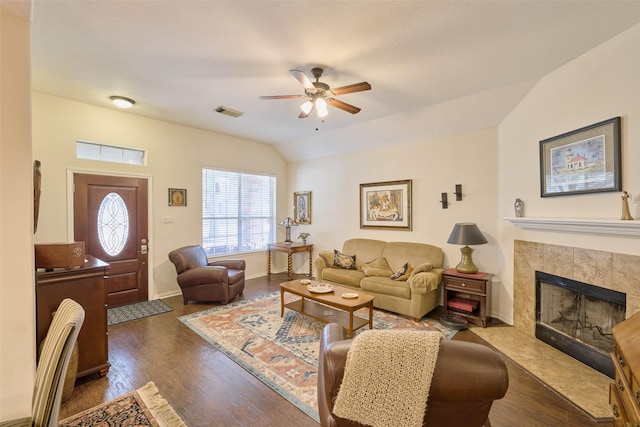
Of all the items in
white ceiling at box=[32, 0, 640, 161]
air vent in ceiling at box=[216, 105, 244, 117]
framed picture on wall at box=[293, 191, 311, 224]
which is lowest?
framed picture on wall at box=[293, 191, 311, 224]

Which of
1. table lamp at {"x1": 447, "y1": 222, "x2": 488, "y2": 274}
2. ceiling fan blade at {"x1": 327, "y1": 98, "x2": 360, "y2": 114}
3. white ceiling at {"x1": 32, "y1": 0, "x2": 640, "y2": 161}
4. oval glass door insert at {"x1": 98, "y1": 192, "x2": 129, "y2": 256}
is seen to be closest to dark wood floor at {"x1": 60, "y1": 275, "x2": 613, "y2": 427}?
table lamp at {"x1": 447, "y1": 222, "x2": 488, "y2": 274}

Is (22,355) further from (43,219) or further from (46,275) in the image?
(43,219)

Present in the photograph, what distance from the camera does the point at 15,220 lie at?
128 cm

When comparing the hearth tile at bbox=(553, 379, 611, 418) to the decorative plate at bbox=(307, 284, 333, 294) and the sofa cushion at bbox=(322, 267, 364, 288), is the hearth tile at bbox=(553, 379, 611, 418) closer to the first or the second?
the decorative plate at bbox=(307, 284, 333, 294)

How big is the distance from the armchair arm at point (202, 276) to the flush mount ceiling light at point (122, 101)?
247 centimetres

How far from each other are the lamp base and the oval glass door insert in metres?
4.90

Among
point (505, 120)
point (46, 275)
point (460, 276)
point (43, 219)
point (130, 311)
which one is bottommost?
point (130, 311)

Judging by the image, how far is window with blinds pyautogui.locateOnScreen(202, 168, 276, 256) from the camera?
5363mm

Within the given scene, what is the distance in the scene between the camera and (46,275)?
213 cm

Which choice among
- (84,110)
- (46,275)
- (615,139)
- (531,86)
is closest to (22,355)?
(46,275)

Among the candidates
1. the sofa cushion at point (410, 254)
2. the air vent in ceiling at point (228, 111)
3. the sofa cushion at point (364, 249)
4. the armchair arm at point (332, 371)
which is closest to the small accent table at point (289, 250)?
the sofa cushion at point (364, 249)

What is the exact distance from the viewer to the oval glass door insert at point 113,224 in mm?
4083

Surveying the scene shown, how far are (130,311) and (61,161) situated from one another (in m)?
2.23

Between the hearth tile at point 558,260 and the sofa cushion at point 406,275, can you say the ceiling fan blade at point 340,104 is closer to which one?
the sofa cushion at point 406,275
